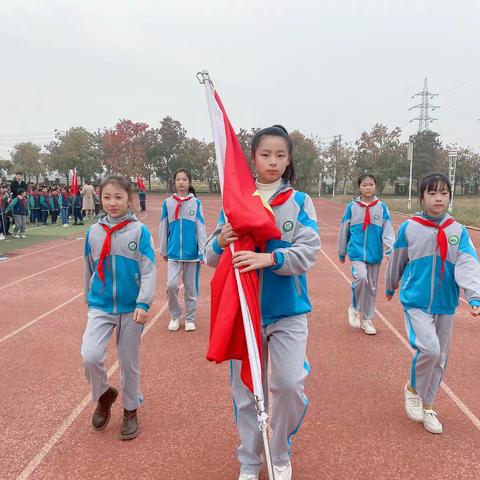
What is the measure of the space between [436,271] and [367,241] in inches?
85.3

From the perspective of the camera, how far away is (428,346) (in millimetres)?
2998

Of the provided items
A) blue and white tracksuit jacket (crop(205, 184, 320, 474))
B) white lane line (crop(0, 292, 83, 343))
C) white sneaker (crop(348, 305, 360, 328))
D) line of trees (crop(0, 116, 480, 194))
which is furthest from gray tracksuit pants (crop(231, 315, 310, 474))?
line of trees (crop(0, 116, 480, 194))

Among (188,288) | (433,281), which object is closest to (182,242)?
(188,288)

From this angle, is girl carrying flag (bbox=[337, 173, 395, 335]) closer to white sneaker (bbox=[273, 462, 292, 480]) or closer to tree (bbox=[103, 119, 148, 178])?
white sneaker (bbox=[273, 462, 292, 480])

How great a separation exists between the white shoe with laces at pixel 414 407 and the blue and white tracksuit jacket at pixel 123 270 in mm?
2102

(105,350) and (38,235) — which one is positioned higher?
(105,350)

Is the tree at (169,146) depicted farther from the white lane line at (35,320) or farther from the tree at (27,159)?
the white lane line at (35,320)

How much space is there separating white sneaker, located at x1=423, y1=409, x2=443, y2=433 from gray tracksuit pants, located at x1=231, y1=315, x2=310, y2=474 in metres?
1.29

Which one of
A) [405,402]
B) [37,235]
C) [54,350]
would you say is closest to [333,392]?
[405,402]

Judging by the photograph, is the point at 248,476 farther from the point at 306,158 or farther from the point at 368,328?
the point at 306,158

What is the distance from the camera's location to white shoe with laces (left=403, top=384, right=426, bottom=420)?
3.25 metres

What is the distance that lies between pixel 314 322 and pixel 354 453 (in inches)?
116

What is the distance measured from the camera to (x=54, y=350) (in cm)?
469

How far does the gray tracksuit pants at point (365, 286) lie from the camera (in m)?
5.20
